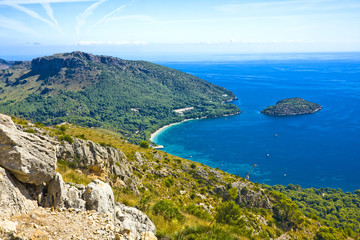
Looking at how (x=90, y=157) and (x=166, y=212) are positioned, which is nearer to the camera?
(x=166, y=212)

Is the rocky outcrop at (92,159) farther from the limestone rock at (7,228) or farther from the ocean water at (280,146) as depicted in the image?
the ocean water at (280,146)

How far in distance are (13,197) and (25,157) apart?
55.8 inches

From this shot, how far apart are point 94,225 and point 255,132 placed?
159096 mm

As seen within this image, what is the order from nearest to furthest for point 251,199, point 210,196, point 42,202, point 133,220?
point 42,202 → point 133,220 → point 210,196 → point 251,199

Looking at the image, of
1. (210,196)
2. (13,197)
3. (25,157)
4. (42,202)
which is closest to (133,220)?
(42,202)

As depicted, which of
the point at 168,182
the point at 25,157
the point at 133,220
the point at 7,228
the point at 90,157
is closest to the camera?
the point at 7,228

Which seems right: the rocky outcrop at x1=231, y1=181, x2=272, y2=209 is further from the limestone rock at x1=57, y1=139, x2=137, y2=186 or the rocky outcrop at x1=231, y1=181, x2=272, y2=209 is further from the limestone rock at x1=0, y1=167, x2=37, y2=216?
the limestone rock at x1=0, y1=167, x2=37, y2=216

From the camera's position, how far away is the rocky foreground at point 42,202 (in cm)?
663

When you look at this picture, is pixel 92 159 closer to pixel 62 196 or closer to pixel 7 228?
pixel 62 196

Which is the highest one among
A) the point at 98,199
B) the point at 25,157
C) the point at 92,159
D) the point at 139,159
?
the point at 25,157

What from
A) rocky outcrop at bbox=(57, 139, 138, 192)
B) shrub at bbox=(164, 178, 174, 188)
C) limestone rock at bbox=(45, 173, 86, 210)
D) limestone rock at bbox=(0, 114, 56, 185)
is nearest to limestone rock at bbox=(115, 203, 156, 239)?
limestone rock at bbox=(45, 173, 86, 210)

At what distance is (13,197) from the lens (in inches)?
276

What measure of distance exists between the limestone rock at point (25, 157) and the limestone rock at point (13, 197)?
27 centimetres

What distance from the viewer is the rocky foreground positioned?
663 centimetres
